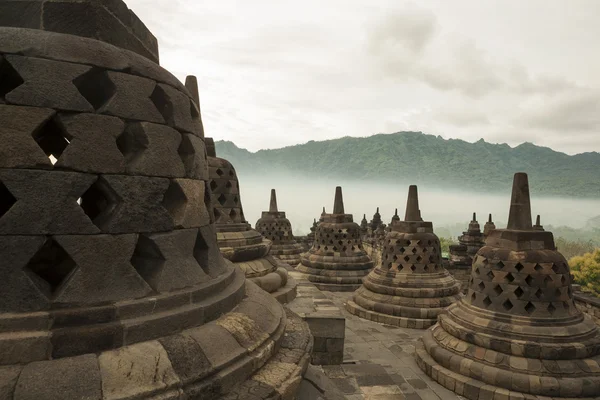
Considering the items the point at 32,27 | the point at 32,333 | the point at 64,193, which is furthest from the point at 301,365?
the point at 32,27

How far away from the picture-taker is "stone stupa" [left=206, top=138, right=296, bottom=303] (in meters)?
7.85

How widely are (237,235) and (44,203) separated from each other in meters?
5.65

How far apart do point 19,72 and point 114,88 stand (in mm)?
549

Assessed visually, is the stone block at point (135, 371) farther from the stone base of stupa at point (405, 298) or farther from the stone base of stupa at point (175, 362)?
the stone base of stupa at point (405, 298)

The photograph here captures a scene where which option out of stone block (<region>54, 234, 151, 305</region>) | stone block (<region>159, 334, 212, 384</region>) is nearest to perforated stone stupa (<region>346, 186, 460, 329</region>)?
stone block (<region>159, 334, 212, 384</region>)

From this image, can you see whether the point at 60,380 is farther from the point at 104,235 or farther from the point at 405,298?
the point at 405,298

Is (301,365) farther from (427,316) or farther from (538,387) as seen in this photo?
(427,316)

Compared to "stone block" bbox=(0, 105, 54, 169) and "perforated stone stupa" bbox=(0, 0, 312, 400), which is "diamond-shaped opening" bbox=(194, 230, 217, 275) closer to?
"perforated stone stupa" bbox=(0, 0, 312, 400)

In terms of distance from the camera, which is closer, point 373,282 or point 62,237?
point 62,237

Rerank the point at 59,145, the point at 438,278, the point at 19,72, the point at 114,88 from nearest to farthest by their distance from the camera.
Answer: the point at 19,72 → the point at 114,88 → the point at 59,145 → the point at 438,278

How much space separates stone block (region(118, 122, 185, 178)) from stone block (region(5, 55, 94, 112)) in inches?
14.7

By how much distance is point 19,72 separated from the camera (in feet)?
8.09

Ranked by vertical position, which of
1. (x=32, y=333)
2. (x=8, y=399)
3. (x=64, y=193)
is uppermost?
(x=64, y=193)

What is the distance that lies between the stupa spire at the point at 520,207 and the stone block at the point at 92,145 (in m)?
7.30
